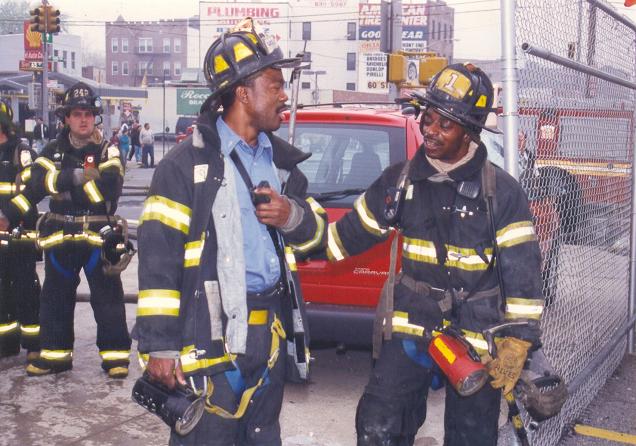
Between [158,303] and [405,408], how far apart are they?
132 cm

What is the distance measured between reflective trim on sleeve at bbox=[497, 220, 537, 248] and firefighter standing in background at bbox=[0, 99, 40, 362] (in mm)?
Answer: 3767

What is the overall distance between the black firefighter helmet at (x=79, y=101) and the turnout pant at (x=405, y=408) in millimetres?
3120

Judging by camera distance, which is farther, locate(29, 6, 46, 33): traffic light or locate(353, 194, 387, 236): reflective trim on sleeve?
locate(29, 6, 46, 33): traffic light

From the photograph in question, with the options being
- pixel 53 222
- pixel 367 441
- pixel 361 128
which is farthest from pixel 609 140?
pixel 53 222

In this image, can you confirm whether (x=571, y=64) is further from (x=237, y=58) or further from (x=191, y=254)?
(x=191, y=254)

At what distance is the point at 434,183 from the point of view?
3.81 metres

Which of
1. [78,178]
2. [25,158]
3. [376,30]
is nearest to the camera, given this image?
[78,178]

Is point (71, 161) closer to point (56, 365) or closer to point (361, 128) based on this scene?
point (56, 365)

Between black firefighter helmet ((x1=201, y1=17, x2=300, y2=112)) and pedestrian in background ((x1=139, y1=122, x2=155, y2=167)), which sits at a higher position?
black firefighter helmet ((x1=201, y1=17, x2=300, y2=112))

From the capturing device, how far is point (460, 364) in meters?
3.53

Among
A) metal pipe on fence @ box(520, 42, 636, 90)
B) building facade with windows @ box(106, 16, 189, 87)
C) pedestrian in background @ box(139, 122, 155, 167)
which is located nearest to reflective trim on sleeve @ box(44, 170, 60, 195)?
metal pipe on fence @ box(520, 42, 636, 90)

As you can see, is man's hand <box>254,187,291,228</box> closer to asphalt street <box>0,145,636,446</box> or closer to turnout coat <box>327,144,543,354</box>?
turnout coat <box>327,144,543,354</box>

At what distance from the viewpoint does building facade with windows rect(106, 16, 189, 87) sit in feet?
353

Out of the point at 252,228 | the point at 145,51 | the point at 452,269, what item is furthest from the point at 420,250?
the point at 145,51
